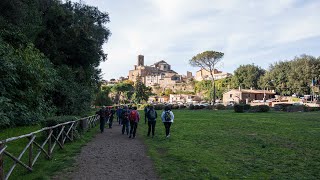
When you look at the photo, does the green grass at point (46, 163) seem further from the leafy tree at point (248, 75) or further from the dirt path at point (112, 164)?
the leafy tree at point (248, 75)

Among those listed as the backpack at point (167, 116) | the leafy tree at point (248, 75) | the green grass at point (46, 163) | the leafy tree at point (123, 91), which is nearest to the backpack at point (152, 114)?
the backpack at point (167, 116)

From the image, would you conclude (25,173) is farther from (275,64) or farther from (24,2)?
(275,64)

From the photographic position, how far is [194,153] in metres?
10.0

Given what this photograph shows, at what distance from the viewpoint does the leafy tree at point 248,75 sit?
88188 mm

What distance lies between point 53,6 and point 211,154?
66.4ft

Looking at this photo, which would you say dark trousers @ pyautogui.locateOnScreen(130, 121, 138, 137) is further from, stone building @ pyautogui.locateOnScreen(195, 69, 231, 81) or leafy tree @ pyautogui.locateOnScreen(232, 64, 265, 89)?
stone building @ pyautogui.locateOnScreen(195, 69, 231, 81)

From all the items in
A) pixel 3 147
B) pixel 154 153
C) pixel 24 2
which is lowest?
pixel 154 153

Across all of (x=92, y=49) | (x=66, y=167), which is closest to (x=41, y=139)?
(x=66, y=167)

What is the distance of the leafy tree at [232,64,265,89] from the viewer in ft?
289

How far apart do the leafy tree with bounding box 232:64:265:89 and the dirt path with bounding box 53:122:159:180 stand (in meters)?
81.5

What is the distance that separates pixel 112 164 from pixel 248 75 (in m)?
85.9

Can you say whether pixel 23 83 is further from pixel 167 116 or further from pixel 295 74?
pixel 295 74

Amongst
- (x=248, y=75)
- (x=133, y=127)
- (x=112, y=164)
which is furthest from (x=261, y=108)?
(x=248, y=75)

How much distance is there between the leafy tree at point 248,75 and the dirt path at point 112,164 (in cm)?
8149
